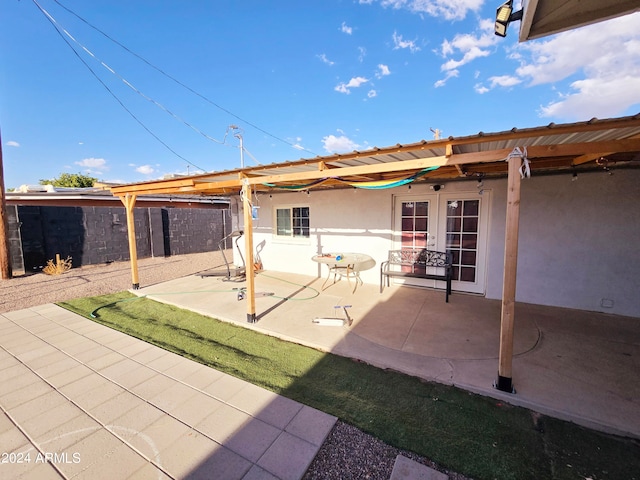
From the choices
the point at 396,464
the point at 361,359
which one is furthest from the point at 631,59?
the point at 396,464

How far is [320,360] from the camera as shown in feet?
10.1

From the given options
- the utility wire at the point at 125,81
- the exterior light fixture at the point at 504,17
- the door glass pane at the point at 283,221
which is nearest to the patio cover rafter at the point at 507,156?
the exterior light fixture at the point at 504,17

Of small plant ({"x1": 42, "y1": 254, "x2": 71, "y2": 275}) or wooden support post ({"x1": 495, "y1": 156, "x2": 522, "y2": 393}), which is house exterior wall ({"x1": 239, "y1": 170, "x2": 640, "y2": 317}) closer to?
wooden support post ({"x1": 495, "y1": 156, "x2": 522, "y2": 393})

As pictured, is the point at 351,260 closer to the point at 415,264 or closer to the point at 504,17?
the point at 415,264

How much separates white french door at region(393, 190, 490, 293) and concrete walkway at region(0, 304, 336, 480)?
14.2 ft

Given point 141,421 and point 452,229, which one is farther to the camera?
point 452,229

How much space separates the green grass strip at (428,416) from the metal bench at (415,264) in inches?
112

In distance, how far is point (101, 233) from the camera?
9.26 metres

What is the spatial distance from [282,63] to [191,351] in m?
10.9

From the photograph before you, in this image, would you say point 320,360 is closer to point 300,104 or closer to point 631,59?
point 631,59

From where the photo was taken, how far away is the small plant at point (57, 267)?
770 centimetres

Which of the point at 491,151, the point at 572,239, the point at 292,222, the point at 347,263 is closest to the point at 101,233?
the point at 292,222

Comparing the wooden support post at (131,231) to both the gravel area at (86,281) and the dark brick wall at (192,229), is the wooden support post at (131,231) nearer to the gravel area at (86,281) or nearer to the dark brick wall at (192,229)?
the gravel area at (86,281)

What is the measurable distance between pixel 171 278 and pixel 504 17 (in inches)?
317
